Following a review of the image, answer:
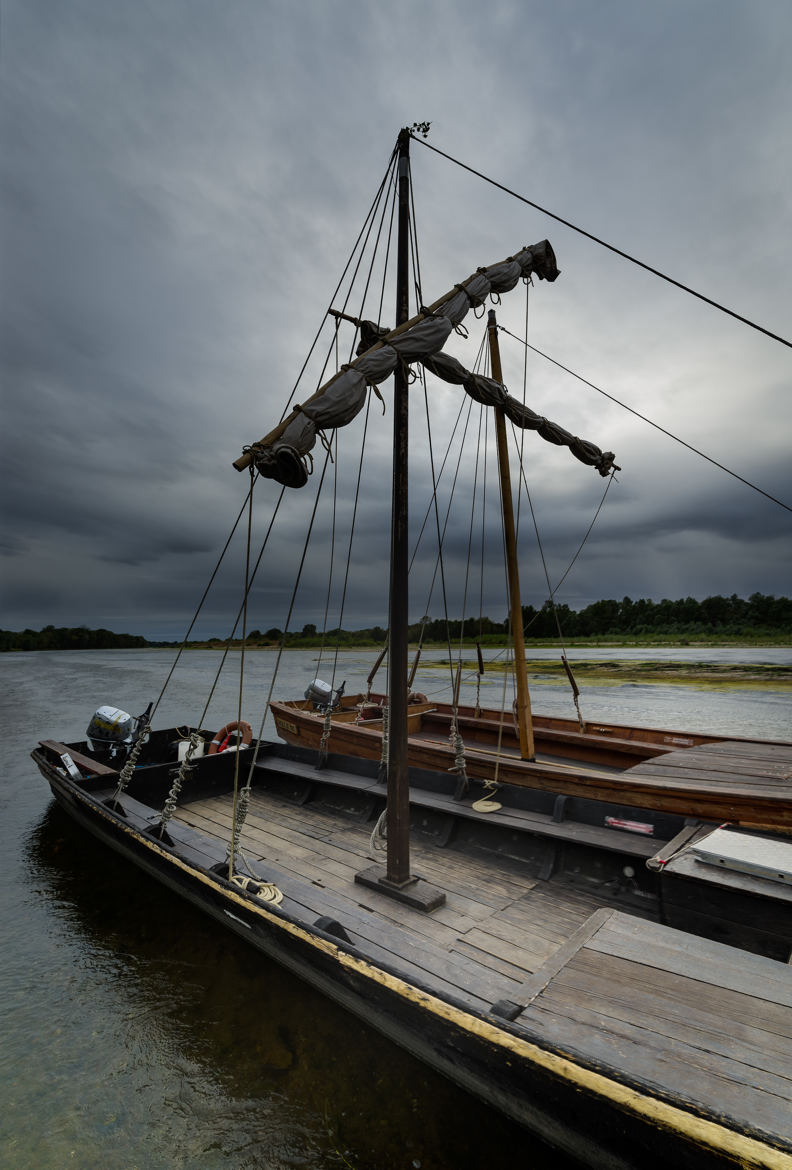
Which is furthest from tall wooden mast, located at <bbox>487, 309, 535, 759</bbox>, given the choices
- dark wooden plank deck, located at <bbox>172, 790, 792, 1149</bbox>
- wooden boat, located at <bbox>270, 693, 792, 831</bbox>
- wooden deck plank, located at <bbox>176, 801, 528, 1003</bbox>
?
wooden deck plank, located at <bbox>176, 801, 528, 1003</bbox>

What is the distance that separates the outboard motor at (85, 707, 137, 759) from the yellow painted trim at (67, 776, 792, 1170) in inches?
340

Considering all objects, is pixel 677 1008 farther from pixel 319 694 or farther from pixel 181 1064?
pixel 319 694

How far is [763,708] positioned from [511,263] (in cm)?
2900

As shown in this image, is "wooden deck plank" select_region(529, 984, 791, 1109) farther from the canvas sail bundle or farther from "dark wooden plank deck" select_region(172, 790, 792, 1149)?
the canvas sail bundle

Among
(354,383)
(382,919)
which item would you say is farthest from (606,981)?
(354,383)

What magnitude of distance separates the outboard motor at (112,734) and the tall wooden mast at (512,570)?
7.97 metres

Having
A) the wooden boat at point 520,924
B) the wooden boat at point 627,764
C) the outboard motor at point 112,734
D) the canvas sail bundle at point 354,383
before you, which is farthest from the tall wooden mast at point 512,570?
the outboard motor at point 112,734

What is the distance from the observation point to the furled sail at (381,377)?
440cm

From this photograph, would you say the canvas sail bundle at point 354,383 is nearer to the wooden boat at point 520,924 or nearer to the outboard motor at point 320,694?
the wooden boat at point 520,924

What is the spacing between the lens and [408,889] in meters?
5.39

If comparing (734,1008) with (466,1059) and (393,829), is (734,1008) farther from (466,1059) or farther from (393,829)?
(393,829)

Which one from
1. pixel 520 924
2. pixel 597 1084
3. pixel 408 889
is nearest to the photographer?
pixel 597 1084

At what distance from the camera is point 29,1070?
173 inches

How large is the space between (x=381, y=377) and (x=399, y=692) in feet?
10.0
